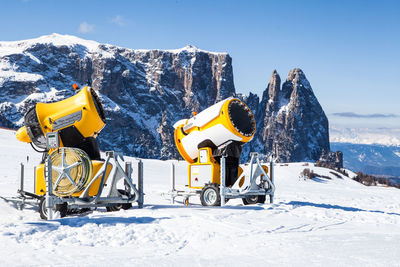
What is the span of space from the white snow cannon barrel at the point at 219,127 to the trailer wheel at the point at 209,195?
1.50 metres

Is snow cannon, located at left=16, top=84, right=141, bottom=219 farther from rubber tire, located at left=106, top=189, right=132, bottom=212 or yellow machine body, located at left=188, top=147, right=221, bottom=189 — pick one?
yellow machine body, located at left=188, top=147, right=221, bottom=189

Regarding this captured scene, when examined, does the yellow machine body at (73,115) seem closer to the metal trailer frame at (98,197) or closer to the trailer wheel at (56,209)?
the metal trailer frame at (98,197)

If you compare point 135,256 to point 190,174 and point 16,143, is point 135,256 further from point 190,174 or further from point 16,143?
point 16,143

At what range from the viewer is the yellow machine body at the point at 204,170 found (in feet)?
47.9

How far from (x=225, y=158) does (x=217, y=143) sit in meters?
0.57

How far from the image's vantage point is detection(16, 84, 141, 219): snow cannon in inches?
430

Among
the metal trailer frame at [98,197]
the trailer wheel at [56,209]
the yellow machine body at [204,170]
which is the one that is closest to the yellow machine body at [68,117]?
the metal trailer frame at [98,197]

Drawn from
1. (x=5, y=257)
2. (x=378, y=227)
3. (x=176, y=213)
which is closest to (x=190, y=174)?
(x=176, y=213)

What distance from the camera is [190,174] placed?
1529cm

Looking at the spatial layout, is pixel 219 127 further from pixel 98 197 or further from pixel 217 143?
pixel 98 197

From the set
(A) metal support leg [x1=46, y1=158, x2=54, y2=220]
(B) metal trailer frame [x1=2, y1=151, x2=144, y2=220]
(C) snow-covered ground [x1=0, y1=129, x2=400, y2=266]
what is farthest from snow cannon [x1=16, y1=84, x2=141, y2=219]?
(C) snow-covered ground [x1=0, y1=129, x2=400, y2=266]

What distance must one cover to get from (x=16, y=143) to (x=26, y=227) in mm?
33573

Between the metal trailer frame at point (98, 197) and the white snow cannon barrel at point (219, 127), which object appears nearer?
the metal trailer frame at point (98, 197)

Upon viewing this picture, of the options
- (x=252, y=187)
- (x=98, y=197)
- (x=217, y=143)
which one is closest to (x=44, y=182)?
(x=98, y=197)
